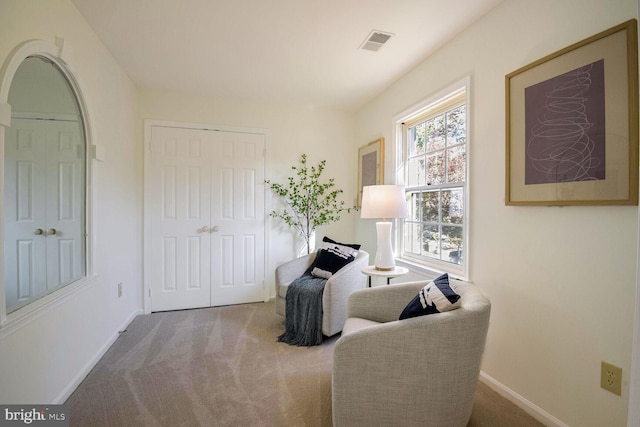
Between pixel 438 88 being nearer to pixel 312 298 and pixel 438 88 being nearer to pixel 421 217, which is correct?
pixel 421 217

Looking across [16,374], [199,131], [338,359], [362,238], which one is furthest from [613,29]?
[199,131]

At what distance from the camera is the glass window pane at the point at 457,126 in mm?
2344

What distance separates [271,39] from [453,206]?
1945mm

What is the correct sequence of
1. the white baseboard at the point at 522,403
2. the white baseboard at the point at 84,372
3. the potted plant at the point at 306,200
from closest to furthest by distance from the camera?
the white baseboard at the point at 522,403 < the white baseboard at the point at 84,372 < the potted plant at the point at 306,200

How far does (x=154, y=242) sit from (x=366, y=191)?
2.45 m

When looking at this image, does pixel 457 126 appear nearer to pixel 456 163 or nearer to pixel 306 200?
pixel 456 163

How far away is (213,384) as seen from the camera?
198cm

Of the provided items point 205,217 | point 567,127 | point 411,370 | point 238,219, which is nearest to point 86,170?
point 205,217

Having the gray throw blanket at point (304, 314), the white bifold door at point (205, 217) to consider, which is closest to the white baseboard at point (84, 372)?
the white bifold door at point (205, 217)

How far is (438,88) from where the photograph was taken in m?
2.45

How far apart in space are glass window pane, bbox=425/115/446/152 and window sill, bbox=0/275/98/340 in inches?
113

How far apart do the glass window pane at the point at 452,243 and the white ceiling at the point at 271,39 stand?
1470 millimetres

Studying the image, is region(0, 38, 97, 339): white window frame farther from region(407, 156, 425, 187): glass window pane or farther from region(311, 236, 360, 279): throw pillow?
region(407, 156, 425, 187): glass window pane

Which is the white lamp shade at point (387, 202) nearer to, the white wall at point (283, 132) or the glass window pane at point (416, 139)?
the glass window pane at point (416, 139)
